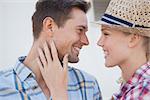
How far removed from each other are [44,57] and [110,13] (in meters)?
0.34

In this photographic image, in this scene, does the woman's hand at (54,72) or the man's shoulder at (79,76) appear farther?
the man's shoulder at (79,76)

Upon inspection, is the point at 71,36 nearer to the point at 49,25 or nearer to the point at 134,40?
the point at 49,25

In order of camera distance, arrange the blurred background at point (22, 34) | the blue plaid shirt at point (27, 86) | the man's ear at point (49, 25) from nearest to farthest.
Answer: the blue plaid shirt at point (27, 86) < the man's ear at point (49, 25) < the blurred background at point (22, 34)

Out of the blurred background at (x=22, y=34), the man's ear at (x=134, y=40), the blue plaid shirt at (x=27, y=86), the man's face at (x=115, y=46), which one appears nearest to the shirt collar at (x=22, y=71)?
the blue plaid shirt at (x=27, y=86)

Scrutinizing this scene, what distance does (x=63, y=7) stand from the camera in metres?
1.41

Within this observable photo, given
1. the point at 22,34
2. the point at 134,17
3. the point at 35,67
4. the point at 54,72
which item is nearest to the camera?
the point at 134,17

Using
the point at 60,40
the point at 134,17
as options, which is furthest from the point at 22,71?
the point at 134,17

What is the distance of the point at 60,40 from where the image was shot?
1.38 metres

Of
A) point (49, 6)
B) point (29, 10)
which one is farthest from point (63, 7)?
point (29, 10)

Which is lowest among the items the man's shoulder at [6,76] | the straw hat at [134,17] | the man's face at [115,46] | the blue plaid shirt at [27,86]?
the blue plaid shirt at [27,86]

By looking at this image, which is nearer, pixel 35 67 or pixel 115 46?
pixel 115 46

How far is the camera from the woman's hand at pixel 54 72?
3.92 feet

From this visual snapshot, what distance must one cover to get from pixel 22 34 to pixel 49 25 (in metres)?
1.31

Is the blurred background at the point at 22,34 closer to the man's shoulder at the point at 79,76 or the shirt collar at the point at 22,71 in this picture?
the man's shoulder at the point at 79,76
